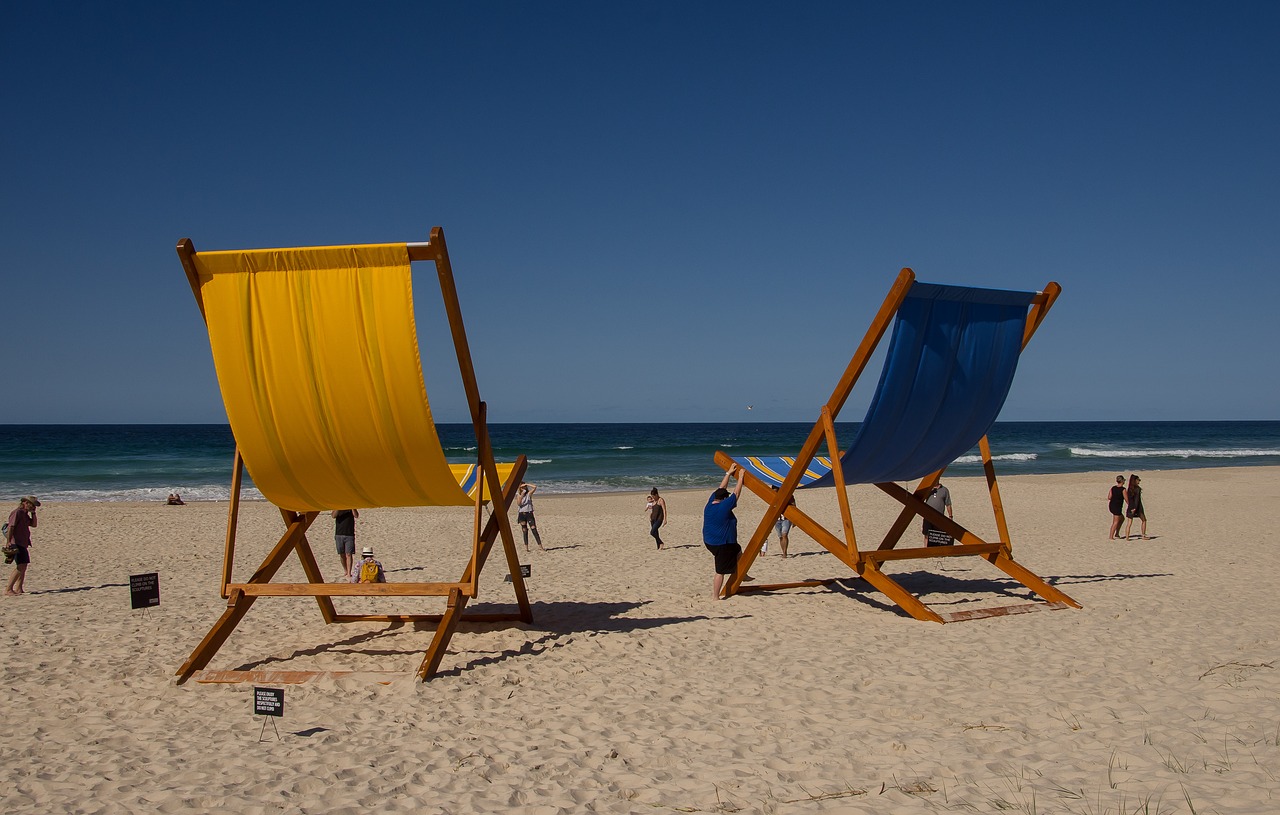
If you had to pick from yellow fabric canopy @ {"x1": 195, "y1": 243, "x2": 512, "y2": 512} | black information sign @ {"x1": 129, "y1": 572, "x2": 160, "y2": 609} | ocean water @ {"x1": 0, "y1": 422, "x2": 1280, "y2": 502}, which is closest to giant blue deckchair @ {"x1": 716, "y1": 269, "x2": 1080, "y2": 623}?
yellow fabric canopy @ {"x1": 195, "y1": 243, "x2": 512, "y2": 512}

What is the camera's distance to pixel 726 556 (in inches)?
320

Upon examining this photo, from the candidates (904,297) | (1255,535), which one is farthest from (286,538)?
(1255,535)

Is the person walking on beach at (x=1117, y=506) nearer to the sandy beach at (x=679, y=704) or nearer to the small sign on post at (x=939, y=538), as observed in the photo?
the sandy beach at (x=679, y=704)

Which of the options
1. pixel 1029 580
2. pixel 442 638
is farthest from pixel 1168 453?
pixel 442 638

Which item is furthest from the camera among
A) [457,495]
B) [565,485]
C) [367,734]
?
[565,485]

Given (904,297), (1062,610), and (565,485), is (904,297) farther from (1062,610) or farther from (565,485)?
(565,485)

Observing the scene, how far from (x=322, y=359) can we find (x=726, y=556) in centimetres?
444

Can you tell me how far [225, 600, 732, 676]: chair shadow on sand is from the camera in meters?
6.25

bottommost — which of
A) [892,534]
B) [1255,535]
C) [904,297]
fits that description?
[1255,535]

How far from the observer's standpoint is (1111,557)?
1153 cm

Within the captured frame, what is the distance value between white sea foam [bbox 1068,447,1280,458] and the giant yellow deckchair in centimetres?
5316

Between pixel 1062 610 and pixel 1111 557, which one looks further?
pixel 1111 557

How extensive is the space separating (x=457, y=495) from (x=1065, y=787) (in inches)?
155

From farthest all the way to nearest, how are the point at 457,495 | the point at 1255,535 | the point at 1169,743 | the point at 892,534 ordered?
the point at 1255,535
the point at 892,534
the point at 457,495
the point at 1169,743
